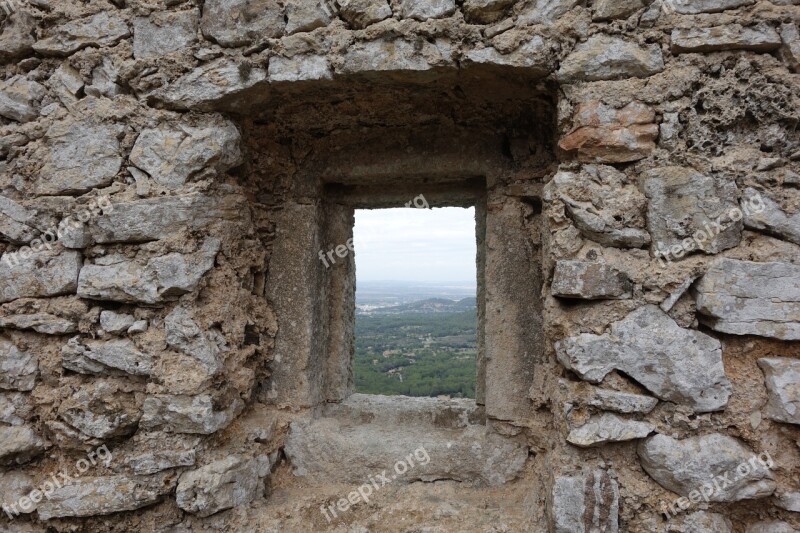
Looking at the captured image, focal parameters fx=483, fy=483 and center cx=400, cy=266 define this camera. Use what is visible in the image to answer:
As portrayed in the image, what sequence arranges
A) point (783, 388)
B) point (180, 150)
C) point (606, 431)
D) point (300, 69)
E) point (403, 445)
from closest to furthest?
point (783, 388) → point (606, 431) → point (300, 69) → point (180, 150) → point (403, 445)

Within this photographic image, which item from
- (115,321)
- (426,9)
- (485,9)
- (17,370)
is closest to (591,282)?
(485,9)

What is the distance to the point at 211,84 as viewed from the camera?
212 cm

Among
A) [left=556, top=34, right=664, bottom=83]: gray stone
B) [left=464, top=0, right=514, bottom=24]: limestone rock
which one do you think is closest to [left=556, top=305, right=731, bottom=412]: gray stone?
[left=556, top=34, right=664, bottom=83]: gray stone

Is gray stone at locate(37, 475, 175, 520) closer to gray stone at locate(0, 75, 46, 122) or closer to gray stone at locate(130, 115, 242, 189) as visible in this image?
gray stone at locate(130, 115, 242, 189)

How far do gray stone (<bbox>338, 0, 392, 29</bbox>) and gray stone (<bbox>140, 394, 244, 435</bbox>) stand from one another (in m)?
1.73

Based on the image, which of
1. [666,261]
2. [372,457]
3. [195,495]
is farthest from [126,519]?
[666,261]

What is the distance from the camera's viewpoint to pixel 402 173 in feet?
8.45

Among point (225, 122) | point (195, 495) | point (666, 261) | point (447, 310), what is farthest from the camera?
point (447, 310)

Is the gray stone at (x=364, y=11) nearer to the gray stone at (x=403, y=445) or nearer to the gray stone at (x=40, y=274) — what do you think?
the gray stone at (x=40, y=274)

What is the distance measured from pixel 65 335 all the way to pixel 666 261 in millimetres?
2559

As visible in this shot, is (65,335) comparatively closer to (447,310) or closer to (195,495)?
(195,495)

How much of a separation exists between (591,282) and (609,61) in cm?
85

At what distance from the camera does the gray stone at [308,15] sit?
2.05 metres

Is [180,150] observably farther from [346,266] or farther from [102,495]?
[102,495]
